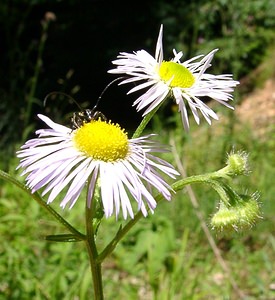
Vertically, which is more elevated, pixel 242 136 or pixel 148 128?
pixel 148 128

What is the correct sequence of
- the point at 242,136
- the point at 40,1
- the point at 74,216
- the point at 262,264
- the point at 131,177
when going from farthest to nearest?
1. the point at 40,1
2. the point at 242,136
3. the point at 262,264
4. the point at 74,216
5. the point at 131,177

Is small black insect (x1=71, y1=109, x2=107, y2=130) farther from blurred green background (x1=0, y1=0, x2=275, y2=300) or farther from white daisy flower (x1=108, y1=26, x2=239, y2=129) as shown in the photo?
blurred green background (x1=0, y1=0, x2=275, y2=300)

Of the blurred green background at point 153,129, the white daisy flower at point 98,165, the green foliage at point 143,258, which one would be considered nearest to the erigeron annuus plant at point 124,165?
the white daisy flower at point 98,165

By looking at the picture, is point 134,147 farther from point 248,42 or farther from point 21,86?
point 248,42

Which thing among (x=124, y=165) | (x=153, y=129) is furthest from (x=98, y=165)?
(x=153, y=129)

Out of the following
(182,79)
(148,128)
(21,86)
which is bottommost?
(182,79)

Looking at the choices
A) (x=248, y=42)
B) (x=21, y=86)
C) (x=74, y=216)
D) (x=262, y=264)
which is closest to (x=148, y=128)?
(x=21, y=86)

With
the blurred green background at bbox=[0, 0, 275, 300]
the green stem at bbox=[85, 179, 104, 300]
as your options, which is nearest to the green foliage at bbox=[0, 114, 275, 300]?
the blurred green background at bbox=[0, 0, 275, 300]

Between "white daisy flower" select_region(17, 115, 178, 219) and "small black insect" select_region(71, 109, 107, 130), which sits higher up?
"small black insect" select_region(71, 109, 107, 130)
